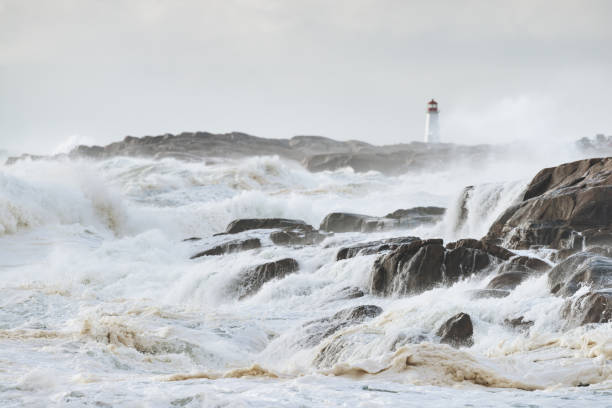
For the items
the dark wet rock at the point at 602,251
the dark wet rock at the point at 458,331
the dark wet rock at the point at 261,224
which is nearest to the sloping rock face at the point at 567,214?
the dark wet rock at the point at 602,251


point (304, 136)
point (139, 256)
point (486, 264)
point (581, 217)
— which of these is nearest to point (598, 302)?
point (486, 264)

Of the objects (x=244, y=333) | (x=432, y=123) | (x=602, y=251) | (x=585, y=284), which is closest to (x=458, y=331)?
(x=585, y=284)

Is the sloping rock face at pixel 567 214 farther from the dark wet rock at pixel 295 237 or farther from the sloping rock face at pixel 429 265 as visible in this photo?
the dark wet rock at pixel 295 237

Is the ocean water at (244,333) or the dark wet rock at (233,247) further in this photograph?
the dark wet rock at (233,247)

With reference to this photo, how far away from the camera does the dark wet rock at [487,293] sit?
7.92 metres

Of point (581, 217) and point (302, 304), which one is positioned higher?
point (581, 217)

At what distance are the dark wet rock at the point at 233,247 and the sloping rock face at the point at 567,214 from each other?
5.18m

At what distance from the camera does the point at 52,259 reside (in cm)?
1532

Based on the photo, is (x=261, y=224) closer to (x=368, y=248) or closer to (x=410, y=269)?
(x=368, y=248)

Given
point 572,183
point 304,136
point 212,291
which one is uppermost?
point 304,136

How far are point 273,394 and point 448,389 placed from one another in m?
1.24

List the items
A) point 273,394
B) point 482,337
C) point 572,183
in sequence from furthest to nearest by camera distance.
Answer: point 572,183
point 482,337
point 273,394

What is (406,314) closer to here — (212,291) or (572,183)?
(212,291)

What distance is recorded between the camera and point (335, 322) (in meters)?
8.08
